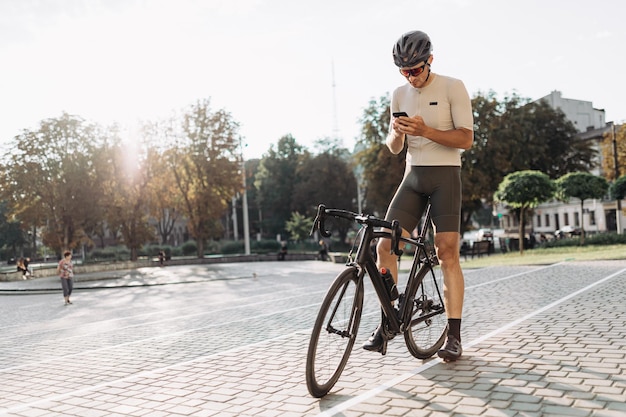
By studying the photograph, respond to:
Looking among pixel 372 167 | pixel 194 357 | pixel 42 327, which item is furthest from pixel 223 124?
pixel 194 357

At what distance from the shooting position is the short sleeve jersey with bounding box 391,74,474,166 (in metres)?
4.89

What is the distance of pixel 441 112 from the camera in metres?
4.91

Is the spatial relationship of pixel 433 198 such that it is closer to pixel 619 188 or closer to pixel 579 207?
pixel 619 188

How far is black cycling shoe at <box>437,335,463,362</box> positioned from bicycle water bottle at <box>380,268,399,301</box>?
0.72 meters

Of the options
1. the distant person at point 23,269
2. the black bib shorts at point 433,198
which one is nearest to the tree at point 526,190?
the distant person at point 23,269

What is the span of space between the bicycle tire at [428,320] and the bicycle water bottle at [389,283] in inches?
10.0

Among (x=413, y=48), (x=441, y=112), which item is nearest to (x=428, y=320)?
(x=441, y=112)

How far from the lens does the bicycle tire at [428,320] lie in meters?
4.92

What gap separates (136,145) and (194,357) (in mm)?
40985

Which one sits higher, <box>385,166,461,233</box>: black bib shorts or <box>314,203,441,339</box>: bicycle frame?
<box>385,166,461,233</box>: black bib shorts

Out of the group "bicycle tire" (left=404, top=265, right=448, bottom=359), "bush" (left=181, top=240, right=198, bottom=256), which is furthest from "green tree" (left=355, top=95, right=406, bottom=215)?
"bicycle tire" (left=404, top=265, right=448, bottom=359)

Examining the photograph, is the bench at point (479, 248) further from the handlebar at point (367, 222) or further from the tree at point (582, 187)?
the handlebar at point (367, 222)

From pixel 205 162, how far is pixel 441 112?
42.3 meters

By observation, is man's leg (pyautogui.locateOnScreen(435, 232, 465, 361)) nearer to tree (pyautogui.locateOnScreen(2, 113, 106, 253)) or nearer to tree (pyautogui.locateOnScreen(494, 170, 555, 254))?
tree (pyautogui.locateOnScreen(494, 170, 555, 254))
